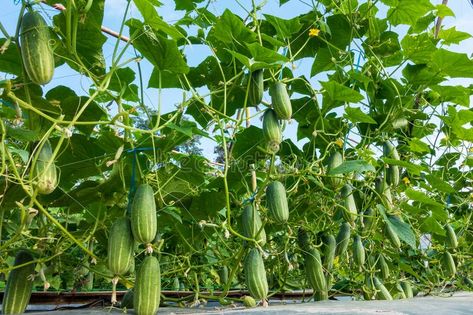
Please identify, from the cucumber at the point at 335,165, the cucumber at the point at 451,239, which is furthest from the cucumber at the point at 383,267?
the cucumber at the point at 335,165

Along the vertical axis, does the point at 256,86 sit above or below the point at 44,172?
above

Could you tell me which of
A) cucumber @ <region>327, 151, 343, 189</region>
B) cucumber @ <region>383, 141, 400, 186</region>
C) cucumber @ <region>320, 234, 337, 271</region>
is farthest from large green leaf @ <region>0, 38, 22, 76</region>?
cucumber @ <region>383, 141, 400, 186</region>

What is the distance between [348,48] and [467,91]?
77cm

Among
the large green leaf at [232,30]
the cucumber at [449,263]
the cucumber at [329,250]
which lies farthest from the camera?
the cucumber at [449,263]

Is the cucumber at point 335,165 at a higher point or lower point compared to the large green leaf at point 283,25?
lower

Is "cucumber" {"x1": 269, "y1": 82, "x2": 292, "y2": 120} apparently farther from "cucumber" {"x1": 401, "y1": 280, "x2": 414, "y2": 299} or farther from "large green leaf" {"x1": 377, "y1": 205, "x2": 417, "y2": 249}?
"cucumber" {"x1": 401, "y1": 280, "x2": 414, "y2": 299}

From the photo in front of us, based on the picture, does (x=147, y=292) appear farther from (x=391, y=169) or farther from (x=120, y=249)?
(x=391, y=169)

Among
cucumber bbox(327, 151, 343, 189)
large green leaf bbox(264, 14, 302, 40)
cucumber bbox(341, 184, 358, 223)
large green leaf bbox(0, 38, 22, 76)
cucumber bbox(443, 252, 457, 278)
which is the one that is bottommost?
cucumber bbox(443, 252, 457, 278)

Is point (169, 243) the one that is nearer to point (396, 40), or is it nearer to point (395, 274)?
point (395, 274)

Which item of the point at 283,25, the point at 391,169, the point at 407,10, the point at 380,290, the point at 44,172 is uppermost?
the point at 407,10

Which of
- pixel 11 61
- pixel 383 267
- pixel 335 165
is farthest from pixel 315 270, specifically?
pixel 11 61

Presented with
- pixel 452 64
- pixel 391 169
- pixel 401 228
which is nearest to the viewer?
pixel 401 228

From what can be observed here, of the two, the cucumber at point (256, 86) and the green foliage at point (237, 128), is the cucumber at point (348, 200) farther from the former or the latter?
the cucumber at point (256, 86)

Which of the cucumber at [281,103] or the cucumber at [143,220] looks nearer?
the cucumber at [143,220]
